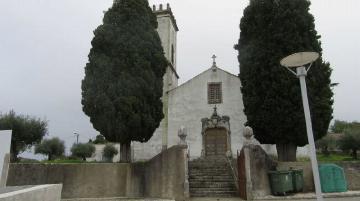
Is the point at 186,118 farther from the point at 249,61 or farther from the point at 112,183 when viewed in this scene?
the point at 112,183

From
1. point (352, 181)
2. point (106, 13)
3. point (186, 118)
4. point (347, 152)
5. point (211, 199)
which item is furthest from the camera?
point (347, 152)

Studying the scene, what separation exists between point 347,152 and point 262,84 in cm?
2071

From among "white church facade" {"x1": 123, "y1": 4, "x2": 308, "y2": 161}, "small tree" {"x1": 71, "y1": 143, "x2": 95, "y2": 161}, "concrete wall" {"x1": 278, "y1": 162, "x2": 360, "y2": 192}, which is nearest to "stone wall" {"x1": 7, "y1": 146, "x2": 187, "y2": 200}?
"concrete wall" {"x1": 278, "y1": 162, "x2": 360, "y2": 192}

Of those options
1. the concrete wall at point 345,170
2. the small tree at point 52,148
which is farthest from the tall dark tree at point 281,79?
the small tree at point 52,148

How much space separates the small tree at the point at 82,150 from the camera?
33375mm

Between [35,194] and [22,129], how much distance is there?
15898mm

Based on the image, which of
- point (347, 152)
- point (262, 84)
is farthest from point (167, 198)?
point (347, 152)

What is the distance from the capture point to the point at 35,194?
639 cm

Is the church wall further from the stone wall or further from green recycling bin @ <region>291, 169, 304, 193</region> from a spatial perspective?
green recycling bin @ <region>291, 169, 304, 193</region>

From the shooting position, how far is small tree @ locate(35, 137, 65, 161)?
3165 cm

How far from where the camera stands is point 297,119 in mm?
15625

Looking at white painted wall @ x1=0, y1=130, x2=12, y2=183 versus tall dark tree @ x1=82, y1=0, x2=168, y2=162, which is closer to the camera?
white painted wall @ x1=0, y1=130, x2=12, y2=183

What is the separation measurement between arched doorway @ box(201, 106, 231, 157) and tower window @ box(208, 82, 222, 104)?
1071mm

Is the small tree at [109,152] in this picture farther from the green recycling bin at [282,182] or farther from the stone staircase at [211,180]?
the green recycling bin at [282,182]
